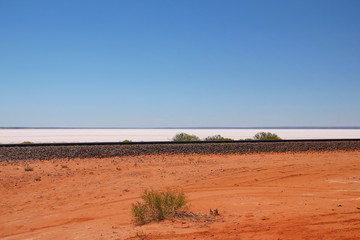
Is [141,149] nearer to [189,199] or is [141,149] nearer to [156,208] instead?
[189,199]

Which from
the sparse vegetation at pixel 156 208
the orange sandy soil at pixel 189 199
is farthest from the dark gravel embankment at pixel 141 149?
the sparse vegetation at pixel 156 208

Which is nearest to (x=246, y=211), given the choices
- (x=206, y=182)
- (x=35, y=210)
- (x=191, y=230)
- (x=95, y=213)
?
(x=191, y=230)

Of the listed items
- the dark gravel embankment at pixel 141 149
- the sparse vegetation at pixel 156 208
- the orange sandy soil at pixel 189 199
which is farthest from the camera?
the dark gravel embankment at pixel 141 149

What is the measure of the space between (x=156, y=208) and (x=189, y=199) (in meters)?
2.57

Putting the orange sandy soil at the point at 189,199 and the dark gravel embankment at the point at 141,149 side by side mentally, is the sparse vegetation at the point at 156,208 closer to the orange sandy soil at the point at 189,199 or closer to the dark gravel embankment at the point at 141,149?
the orange sandy soil at the point at 189,199

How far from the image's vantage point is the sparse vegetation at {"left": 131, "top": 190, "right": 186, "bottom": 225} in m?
8.63

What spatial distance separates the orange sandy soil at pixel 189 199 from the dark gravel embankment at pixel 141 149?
182cm

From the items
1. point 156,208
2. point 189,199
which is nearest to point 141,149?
point 189,199

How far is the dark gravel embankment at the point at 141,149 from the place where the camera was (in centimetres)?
2215

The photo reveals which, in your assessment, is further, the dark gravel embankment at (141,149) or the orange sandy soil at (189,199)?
the dark gravel embankment at (141,149)

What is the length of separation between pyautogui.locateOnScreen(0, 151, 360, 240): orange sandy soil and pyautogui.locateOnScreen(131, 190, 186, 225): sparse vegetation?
311mm

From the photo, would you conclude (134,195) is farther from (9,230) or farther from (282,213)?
(282,213)

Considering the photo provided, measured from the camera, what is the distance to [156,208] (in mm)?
8984

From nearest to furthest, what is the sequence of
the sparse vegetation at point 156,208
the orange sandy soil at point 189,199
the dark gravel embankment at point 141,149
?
the orange sandy soil at point 189,199 → the sparse vegetation at point 156,208 → the dark gravel embankment at point 141,149
